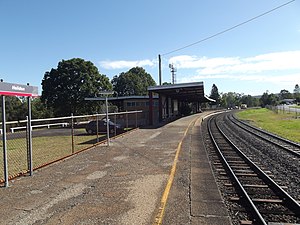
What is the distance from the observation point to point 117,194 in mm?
6645

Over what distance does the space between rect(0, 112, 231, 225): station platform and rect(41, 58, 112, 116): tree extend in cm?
4088

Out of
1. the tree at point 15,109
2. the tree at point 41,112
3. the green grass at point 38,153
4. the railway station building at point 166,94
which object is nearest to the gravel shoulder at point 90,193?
the green grass at point 38,153

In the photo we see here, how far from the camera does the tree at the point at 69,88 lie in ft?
164

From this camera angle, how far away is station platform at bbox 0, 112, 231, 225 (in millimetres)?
5250

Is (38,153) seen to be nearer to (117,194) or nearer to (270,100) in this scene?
(117,194)

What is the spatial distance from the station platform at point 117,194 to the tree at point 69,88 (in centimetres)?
4088

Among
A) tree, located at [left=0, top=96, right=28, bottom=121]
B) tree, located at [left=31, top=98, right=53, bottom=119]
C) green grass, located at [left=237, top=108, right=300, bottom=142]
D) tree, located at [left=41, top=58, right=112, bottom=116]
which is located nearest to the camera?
green grass, located at [left=237, top=108, right=300, bottom=142]

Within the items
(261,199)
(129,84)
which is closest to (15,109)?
(261,199)

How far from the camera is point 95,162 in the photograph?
1073 centimetres

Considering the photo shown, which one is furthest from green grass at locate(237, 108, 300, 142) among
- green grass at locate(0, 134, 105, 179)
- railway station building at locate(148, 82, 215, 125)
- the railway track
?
green grass at locate(0, 134, 105, 179)

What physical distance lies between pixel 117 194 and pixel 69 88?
151 ft

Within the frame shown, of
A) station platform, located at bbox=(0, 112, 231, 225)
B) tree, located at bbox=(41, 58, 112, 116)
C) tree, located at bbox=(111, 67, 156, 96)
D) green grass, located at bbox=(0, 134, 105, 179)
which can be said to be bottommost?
green grass, located at bbox=(0, 134, 105, 179)

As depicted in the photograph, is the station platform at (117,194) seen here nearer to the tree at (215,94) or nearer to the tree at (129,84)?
the tree at (129,84)

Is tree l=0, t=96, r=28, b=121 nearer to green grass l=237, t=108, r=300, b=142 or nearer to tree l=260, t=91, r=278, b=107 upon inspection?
green grass l=237, t=108, r=300, b=142
